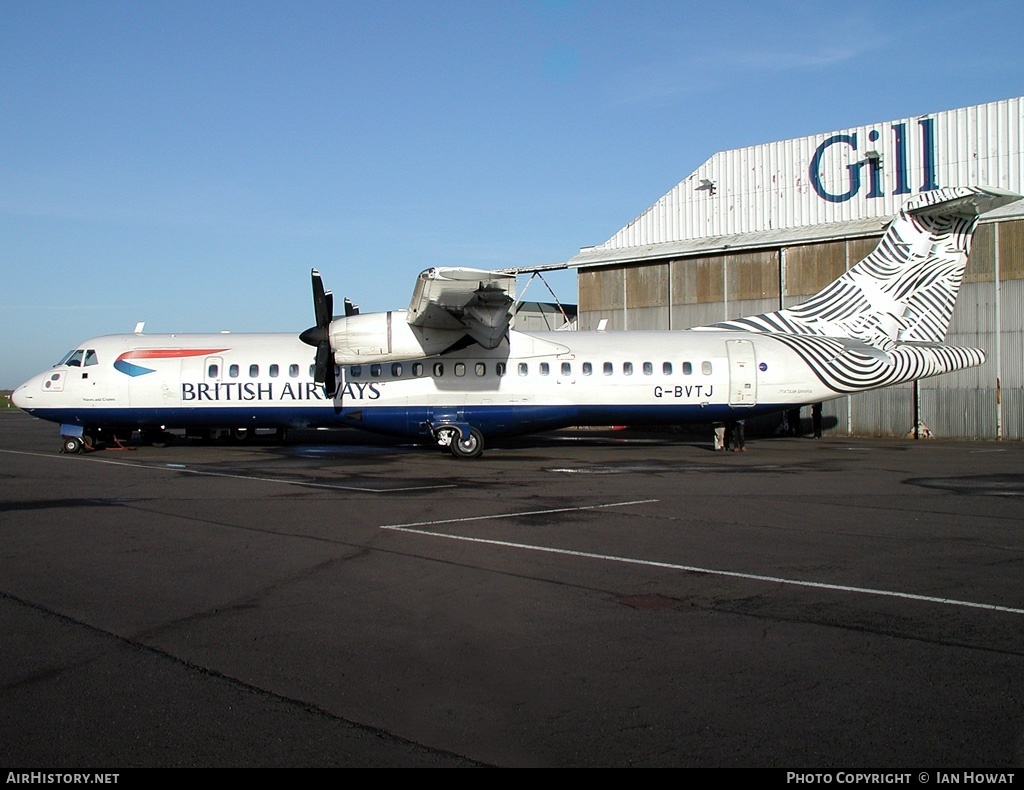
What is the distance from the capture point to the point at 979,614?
6609 millimetres

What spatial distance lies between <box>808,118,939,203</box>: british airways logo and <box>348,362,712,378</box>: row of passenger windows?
1305 cm

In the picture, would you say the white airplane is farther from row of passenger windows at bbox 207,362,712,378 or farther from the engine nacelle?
the engine nacelle

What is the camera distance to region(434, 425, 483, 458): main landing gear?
854 inches

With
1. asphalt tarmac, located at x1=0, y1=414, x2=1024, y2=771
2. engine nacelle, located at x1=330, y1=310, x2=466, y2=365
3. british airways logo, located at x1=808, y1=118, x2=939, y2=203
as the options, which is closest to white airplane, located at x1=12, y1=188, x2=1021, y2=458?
engine nacelle, located at x1=330, y1=310, x2=466, y2=365

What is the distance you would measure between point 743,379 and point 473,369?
7.03 m

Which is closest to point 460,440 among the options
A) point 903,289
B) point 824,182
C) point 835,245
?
point 903,289

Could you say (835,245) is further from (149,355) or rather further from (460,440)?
(149,355)

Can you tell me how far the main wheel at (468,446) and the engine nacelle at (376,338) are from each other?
2517 millimetres

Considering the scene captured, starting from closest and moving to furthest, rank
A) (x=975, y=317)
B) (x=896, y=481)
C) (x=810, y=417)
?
(x=896, y=481) < (x=975, y=317) < (x=810, y=417)

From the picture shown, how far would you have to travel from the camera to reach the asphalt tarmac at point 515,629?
14.5 feet

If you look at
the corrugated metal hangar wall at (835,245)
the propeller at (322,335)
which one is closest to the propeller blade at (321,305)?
the propeller at (322,335)

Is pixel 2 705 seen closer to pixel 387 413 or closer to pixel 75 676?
pixel 75 676

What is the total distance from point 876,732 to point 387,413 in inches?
724
